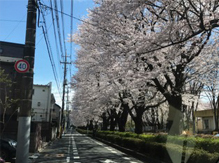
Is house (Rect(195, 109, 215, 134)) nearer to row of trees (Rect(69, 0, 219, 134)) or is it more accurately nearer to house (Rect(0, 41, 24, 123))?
→ row of trees (Rect(69, 0, 219, 134))

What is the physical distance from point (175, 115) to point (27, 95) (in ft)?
25.4

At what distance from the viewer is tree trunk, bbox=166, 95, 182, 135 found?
1109 cm

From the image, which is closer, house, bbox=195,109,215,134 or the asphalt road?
the asphalt road

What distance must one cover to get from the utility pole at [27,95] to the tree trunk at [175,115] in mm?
7614

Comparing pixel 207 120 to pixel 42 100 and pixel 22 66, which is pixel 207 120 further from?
pixel 22 66

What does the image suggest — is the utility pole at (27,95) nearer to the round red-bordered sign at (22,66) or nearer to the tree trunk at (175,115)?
the round red-bordered sign at (22,66)

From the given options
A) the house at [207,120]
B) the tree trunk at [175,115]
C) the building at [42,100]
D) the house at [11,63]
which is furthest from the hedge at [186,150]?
the house at [207,120]

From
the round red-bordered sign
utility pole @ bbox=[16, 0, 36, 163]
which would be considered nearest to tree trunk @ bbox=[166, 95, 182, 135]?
utility pole @ bbox=[16, 0, 36, 163]

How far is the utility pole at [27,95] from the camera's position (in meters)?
5.82

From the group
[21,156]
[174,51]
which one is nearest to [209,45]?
[174,51]

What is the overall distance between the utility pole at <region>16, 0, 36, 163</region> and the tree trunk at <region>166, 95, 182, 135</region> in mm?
7614

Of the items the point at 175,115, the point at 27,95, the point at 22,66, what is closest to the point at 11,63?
the point at 22,66

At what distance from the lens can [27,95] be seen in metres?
6.27

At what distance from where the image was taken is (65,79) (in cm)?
3186
